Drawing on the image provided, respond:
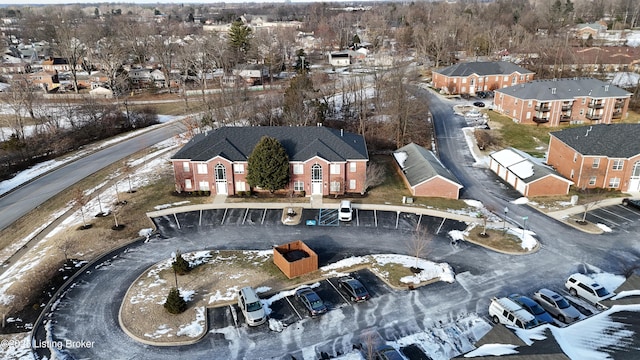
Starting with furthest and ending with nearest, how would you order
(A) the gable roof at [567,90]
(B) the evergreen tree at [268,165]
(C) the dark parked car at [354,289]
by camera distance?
(A) the gable roof at [567,90] → (B) the evergreen tree at [268,165] → (C) the dark parked car at [354,289]

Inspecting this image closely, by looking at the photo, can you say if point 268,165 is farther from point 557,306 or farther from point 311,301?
point 557,306

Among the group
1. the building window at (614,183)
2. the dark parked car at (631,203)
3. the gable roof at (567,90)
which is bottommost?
the dark parked car at (631,203)

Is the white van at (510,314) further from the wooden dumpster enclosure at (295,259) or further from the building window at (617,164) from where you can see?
the building window at (617,164)

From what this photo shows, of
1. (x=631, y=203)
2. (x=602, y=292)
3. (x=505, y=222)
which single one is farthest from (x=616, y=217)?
(x=602, y=292)

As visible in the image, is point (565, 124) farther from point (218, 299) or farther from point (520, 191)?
point (218, 299)

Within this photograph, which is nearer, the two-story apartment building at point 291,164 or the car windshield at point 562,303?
the car windshield at point 562,303

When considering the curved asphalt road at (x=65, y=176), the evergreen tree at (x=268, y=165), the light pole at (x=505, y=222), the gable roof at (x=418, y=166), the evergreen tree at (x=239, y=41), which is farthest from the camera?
the evergreen tree at (x=239, y=41)

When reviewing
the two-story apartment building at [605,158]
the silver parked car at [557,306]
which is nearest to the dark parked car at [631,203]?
the two-story apartment building at [605,158]
